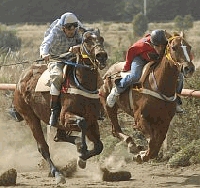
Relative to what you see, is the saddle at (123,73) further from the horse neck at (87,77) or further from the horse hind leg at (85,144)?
the horse hind leg at (85,144)

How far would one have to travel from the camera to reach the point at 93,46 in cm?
755

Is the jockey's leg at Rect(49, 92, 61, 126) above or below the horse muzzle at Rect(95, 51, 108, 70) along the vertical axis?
below

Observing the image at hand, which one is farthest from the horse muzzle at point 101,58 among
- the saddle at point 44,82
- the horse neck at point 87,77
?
the saddle at point 44,82

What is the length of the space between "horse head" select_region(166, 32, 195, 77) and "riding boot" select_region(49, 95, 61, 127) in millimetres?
Answer: 1635

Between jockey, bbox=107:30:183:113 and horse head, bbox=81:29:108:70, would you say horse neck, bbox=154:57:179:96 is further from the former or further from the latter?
horse head, bbox=81:29:108:70

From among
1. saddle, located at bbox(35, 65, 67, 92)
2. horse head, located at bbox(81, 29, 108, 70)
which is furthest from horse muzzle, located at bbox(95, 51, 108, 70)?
saddle, located at bbox(35, 65, 67, 92)

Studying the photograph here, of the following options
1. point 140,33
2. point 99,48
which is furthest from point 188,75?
point 140,33

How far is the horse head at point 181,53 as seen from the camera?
6971 millimetres

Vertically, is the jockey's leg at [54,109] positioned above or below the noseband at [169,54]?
below

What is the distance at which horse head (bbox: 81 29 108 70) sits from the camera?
7.40 meters

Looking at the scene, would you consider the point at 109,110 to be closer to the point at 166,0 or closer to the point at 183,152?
the point at 183,152

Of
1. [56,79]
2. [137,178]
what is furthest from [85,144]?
[137,178]

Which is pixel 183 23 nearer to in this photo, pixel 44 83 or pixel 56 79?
pixel 44 83

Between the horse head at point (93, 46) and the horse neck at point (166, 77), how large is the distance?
30.6 inches
